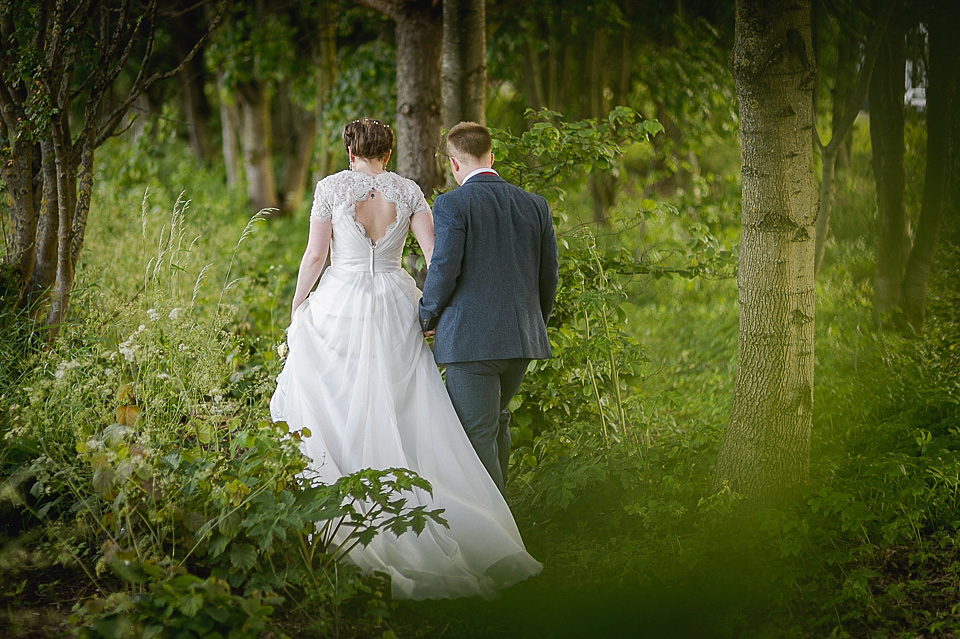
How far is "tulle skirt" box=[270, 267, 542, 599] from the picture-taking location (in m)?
3.71

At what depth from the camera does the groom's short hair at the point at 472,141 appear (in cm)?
397

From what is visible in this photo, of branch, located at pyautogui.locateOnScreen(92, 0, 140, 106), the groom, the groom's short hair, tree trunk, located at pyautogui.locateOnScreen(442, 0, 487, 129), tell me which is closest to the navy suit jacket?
the groom

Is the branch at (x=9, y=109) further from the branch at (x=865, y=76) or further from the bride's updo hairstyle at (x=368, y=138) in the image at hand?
the branch at (x=865, y=76)

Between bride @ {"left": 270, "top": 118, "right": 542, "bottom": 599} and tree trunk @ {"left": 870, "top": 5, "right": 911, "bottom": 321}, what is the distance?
387cm

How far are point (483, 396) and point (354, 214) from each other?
1.10 m

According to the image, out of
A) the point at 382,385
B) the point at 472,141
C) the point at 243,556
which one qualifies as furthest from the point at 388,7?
the point at 243,556

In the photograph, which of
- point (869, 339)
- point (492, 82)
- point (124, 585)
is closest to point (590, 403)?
point (869, 339)

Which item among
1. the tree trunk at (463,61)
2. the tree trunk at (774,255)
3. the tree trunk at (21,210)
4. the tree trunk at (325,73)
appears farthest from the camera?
the tree trunk at (325,73)

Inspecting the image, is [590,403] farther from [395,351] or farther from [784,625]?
[784,625]

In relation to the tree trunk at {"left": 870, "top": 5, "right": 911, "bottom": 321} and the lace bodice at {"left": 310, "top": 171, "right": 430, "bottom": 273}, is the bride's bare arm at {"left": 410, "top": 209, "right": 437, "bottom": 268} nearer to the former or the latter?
the lace bodice at {"left": 310, "top": 171, "right": 430, "bottom": 273}

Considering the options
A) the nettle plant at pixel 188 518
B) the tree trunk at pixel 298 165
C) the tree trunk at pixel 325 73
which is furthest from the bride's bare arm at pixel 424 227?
the tree trunk at pixel 298 165

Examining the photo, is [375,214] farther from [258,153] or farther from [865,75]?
[258,153]

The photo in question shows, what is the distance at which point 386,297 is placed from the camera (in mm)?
4133

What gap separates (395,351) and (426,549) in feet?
3.13
